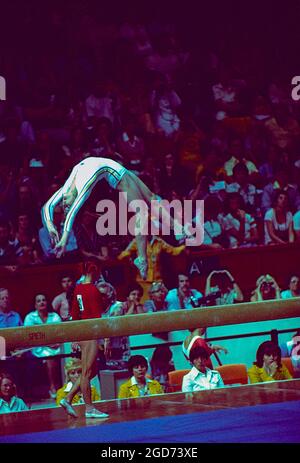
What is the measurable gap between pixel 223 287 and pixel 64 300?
1.71 meters

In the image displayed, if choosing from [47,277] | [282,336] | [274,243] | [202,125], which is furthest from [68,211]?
[202,125]

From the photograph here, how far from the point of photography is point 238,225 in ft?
31.5

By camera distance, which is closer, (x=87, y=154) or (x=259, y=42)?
(x=87, y=154)

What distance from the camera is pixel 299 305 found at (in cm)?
560

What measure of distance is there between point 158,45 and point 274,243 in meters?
2.91

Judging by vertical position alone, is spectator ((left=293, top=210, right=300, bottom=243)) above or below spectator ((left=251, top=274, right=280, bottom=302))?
above

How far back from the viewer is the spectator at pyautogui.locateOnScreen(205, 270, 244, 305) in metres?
8.91

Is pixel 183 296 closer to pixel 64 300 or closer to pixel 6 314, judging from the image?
pixel 64 300

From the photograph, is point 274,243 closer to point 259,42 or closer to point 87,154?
point 87,154

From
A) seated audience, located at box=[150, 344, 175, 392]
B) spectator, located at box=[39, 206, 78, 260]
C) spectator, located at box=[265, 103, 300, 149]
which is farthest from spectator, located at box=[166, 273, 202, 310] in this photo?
spectator, located at box=[265, 103, 300, 149]

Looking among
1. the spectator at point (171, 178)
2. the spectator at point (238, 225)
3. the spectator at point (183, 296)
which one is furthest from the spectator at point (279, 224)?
the spectator at point (183, 296)

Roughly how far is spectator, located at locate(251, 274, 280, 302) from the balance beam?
3.50 m

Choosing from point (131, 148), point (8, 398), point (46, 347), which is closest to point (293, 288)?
point (131, 148)

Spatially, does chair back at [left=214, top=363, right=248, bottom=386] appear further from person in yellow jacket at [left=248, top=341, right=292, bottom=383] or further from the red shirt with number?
the red shirt with number
